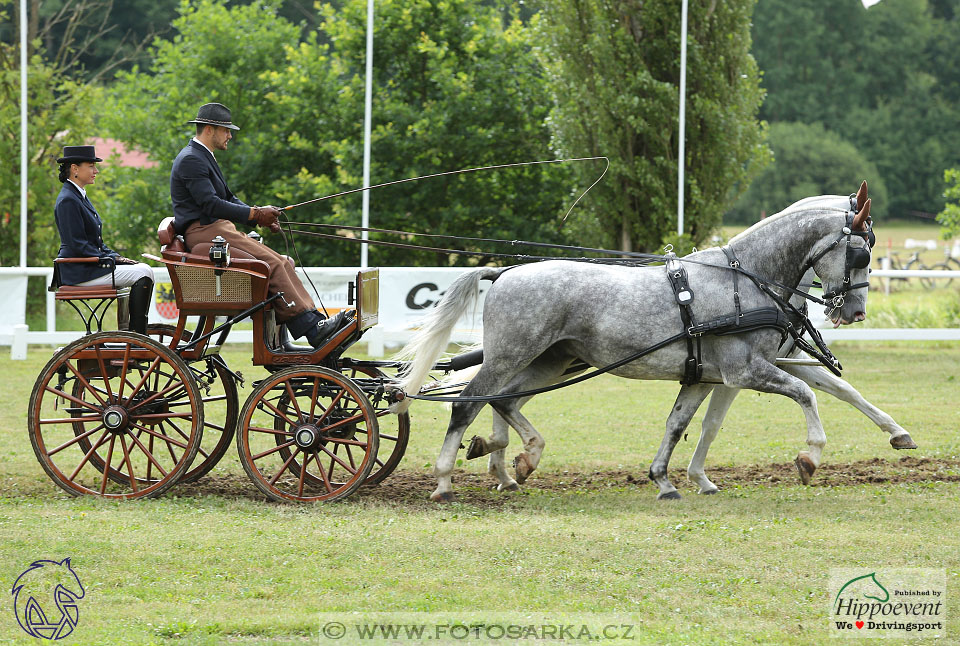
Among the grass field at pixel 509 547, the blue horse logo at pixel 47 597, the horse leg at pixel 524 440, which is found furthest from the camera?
the horse leg at pixel 524 440

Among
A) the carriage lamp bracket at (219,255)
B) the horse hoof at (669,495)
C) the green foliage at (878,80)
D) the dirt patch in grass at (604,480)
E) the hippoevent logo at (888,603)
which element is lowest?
Answer: the dirt patch in grass at (604,480)

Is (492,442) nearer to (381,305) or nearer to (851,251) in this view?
(851,251)

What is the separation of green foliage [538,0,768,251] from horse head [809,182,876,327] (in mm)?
10052

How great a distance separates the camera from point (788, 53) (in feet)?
157

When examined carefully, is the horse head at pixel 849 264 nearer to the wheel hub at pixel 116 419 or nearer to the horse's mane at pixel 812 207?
the horse's mane at pixel 812 207

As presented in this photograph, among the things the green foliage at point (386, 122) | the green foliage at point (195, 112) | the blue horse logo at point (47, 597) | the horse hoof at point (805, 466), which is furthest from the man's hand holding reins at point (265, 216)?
the green foliage at point (195, 112)

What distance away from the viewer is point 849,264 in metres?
6.98

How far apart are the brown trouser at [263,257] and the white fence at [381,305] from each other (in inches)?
269

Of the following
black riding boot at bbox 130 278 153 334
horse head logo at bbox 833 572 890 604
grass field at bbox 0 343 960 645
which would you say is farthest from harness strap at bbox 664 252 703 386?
black riding boot at bbox 130 278 153 334

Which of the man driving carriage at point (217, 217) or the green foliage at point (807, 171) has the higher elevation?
the green foliage at point (807, 171)

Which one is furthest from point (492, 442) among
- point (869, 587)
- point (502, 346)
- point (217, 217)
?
point (869, 587)

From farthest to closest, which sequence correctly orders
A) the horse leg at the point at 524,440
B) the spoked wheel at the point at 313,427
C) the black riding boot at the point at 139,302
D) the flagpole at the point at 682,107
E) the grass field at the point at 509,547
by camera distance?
1. the flagpole at the point at 682,107
2. the black riding boot at the point at 139,302
3. the horse leg at the point at 524,440
4. the spoked wheel at the point at 313,427
5. the grass field at the point at 509,547

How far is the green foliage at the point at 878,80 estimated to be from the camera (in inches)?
1788

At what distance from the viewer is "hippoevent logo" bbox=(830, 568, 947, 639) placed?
4.71m
